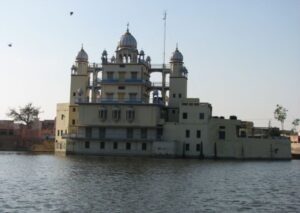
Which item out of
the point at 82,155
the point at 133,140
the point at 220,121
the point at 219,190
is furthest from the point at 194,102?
the point at 219,190

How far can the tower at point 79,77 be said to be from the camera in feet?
340

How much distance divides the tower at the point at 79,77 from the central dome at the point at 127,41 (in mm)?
8359

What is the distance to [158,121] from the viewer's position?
94000mm

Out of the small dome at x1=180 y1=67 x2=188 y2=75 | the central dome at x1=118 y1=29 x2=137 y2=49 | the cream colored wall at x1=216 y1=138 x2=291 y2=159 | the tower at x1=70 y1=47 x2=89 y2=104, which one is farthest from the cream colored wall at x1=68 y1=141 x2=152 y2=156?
the central dome at x1=118 y1=29 x2=137 y2=49

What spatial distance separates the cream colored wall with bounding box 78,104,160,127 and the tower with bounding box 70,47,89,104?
7.01 m

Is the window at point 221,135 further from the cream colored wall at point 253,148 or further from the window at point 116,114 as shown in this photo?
the window at point 116,114

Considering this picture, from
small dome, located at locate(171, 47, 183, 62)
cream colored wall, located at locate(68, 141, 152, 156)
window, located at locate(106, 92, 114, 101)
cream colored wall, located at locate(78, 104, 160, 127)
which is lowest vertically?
cream colored wall, located at locate(68, 141, 152, 156)

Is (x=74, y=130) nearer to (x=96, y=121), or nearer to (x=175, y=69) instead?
(x=96, y=121)

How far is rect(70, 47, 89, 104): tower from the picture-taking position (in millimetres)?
103750

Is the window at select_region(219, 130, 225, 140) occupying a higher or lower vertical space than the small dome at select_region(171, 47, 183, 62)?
lower

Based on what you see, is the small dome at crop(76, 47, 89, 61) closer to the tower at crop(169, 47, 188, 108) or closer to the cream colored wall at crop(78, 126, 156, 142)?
the cream colored wall at crop(78, 126, 156, 142)

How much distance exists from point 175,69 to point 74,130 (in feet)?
72.9

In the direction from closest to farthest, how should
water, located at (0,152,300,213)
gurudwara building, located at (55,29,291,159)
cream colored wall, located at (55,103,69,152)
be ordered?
water, located at (0,152,300,213) → gurudwara building, located at (55,29,291,159) → cream colored wall, located at (55,103,69,152)

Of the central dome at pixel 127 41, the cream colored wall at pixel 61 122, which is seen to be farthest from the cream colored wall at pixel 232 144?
the cream colored wall at pixel 61 122
